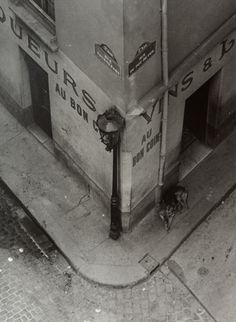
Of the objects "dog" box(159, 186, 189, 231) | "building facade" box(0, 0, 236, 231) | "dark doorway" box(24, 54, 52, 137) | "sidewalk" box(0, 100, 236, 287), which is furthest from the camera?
"dark doorway" box(24, 54, 52, 137)

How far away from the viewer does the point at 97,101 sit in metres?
13.5

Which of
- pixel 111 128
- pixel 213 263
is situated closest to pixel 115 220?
pixel 213 263

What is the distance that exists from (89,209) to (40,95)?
3.05 meters

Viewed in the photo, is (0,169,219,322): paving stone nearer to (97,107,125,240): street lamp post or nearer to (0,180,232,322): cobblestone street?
(0,180,232,322): cobblestone street

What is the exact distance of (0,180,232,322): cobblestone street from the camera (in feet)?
47.9

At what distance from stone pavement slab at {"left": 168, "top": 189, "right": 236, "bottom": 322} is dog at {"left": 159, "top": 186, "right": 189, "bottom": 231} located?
26.3 inches

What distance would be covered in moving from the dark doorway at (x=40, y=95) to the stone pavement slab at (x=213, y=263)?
183 inches

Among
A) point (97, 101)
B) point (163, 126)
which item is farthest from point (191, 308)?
point (97, 101)

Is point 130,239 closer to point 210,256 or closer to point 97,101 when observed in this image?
point 210,256

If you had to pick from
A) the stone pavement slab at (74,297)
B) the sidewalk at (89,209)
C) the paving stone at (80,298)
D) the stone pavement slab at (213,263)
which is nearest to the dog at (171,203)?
the sidewalk at (89,209)

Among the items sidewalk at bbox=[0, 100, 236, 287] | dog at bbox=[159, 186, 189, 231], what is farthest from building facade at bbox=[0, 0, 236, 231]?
sidewalk at bbox=[0, 100, 236, 287]

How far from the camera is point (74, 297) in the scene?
14.9m

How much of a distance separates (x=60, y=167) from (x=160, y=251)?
336cm

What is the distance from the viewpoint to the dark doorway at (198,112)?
53.1 feet
